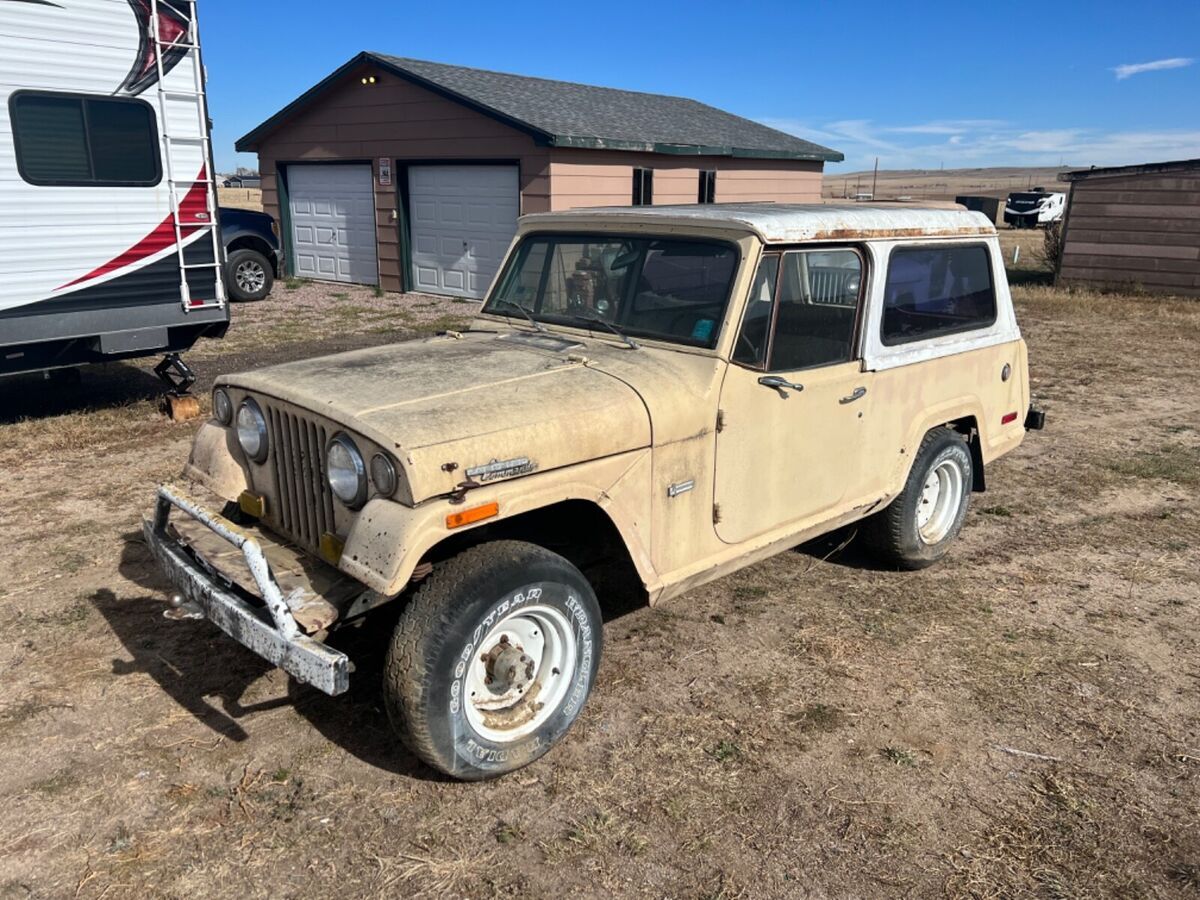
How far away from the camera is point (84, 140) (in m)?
7.29

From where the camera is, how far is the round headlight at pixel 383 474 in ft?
9.55

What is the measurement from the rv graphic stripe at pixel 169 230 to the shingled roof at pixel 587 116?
22.4 ft

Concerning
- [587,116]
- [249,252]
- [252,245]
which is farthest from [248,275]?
[587,116]

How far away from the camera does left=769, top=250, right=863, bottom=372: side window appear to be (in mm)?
3939

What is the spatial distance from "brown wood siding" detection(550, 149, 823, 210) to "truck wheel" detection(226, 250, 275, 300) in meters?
5.07

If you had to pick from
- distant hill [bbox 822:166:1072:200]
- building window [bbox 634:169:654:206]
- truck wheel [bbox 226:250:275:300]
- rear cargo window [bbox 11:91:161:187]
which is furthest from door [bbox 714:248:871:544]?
distant hill [bbox 822:166:1072:200]

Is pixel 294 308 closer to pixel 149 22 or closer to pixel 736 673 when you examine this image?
pixel 149 22

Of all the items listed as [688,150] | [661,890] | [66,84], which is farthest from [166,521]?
[688,150]

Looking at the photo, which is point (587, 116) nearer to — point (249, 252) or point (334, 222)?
point (334, 222)

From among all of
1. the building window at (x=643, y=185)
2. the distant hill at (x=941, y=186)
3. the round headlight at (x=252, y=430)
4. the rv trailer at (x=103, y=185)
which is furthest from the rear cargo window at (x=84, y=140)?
the distant hill at (x=941, y=186)

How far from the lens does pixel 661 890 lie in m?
2.81

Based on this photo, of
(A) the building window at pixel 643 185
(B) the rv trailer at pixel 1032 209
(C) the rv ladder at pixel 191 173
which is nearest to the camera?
(C) the rv ladder at pixel 191 173

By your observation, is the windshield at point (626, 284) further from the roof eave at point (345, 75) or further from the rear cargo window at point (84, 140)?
the roof eave at point (345, 75)

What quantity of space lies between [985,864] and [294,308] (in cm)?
1403
